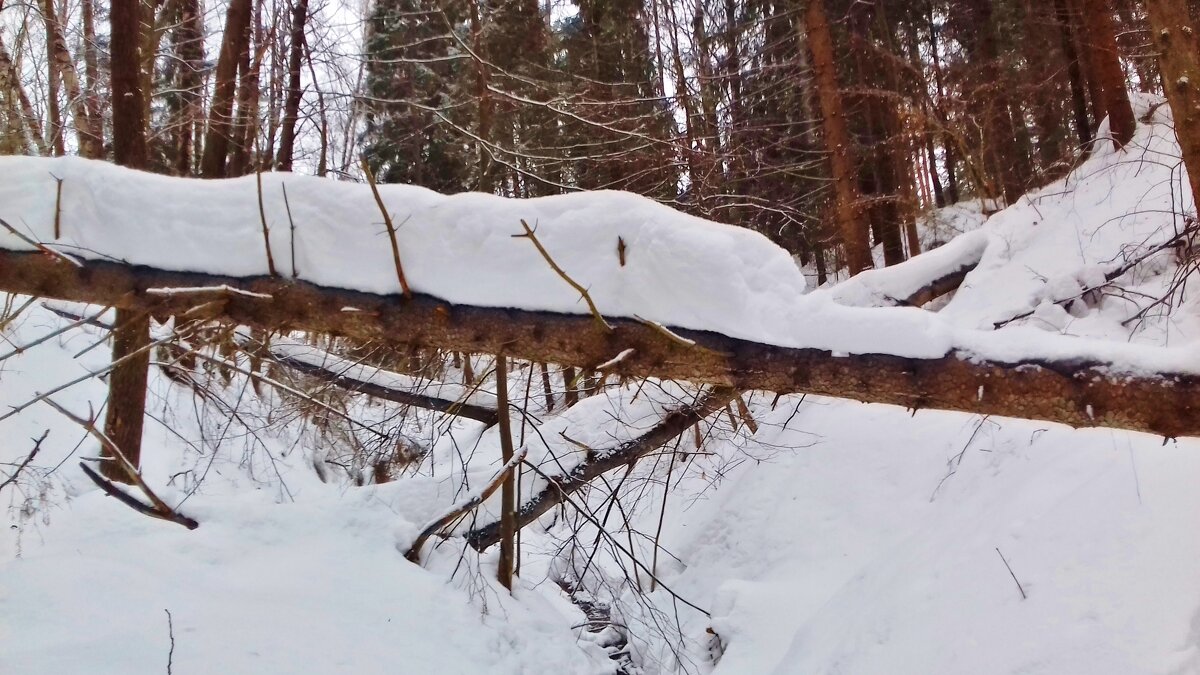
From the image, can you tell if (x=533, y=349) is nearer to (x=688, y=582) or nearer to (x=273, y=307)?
(x=273, y=307)

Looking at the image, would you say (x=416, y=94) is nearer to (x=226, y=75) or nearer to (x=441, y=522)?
(x=226, y=75)

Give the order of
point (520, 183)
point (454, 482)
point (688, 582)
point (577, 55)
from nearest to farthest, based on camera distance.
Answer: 1. point (454, 482)
2. point (688, 582)
3. point (520, 183)
4. point (577, 55)

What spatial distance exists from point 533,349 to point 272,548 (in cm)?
314

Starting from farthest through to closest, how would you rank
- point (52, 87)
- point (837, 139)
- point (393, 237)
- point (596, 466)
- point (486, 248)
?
point (52, 87) < point (837, 139) < point (596, 466) < point (486, 248) < point (393, 237)

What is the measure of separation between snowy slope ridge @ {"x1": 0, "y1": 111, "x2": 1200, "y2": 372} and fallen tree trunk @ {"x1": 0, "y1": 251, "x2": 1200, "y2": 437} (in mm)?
49

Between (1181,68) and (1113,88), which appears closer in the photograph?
(1181,68)

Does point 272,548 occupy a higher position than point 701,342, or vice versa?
point 701,342

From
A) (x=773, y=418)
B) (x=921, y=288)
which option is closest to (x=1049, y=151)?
(x=773, y=418)

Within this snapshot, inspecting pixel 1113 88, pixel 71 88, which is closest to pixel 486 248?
pixel 71 88

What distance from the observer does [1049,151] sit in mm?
17438

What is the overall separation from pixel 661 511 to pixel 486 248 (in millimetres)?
3454

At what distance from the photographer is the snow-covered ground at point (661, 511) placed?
2621 millimetres

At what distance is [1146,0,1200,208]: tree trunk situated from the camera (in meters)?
3.27

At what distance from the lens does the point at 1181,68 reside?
331 cm
